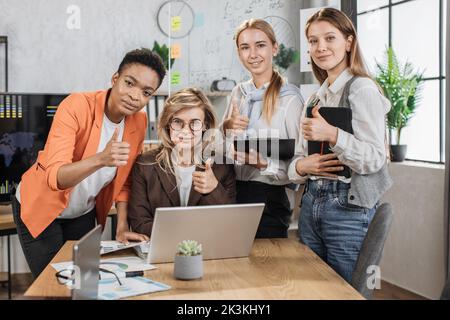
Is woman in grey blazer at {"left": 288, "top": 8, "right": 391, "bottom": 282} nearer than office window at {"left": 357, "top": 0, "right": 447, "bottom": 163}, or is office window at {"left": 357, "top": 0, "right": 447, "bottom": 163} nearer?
woman in grey blazer at {"left": 288, "top": 8, "right": 391, "bottom": 282}

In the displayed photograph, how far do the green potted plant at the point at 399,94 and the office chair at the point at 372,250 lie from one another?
2532mm

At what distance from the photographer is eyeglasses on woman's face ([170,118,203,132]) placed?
2.40 meters

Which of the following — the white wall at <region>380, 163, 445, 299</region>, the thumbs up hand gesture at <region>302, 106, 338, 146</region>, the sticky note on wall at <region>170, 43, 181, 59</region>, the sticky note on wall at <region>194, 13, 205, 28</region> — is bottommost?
the white wall at <region>380, 163, 445, 299</region>

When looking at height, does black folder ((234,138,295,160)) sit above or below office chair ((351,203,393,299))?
Answer: above

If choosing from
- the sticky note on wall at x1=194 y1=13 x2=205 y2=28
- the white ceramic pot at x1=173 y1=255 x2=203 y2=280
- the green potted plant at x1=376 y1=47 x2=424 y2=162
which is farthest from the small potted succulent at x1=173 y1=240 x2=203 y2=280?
the sticky note on wall at x1=194 y1=13 x2=205 y2=28

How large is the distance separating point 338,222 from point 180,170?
0.63m

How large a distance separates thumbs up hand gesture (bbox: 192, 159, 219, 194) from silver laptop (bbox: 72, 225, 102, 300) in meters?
0.79

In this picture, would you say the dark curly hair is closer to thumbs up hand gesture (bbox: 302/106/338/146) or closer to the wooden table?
thumbs up hand gesture (bbox: 302/106/338/146)

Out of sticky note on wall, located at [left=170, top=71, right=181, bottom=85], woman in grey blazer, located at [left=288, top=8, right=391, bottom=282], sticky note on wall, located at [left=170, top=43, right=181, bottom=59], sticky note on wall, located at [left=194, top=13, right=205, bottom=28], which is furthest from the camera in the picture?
sticky note on wall, located at [left=170, top=71, right=181, bottom=85]

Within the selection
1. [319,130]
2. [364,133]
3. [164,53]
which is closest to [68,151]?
[319,130]

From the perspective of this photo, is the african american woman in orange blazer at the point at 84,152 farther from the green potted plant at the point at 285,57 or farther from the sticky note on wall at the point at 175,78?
the sticky note on wall at the point at 175,78

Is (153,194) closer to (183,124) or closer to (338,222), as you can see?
(183,124)
